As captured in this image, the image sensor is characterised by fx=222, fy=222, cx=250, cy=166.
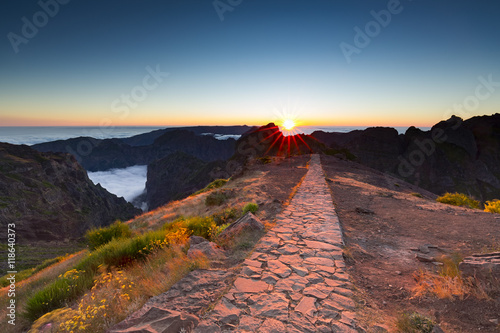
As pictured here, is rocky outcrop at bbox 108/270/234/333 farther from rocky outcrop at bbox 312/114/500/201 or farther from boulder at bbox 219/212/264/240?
rocky outcrop at bbox 312/114/500/201

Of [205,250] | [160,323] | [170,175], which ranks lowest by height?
[170,175]

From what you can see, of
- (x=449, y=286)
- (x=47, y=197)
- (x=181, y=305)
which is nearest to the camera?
(x=181, y=305)

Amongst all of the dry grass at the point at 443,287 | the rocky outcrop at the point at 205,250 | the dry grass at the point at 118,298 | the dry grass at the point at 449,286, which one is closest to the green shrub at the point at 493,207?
the dry grass at the point at 449,286

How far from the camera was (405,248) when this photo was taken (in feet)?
17.7

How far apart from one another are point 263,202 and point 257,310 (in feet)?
21.2

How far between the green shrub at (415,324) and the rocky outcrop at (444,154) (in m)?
81.0

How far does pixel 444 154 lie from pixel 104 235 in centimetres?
11374

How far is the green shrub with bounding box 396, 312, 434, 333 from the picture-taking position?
2578 mm

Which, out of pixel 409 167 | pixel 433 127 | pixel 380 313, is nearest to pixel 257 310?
pixel 380 313

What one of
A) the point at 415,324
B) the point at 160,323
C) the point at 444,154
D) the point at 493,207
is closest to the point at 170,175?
the point at 444,154

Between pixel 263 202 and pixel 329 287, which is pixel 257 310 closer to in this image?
pixel 329 287

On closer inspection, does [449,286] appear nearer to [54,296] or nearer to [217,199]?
[54,296]

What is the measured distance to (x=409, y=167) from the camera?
3556 inches

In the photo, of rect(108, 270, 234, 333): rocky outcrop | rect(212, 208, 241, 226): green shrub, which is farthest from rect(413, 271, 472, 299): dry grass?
rect(212, 208, 241, 226): green shrub
